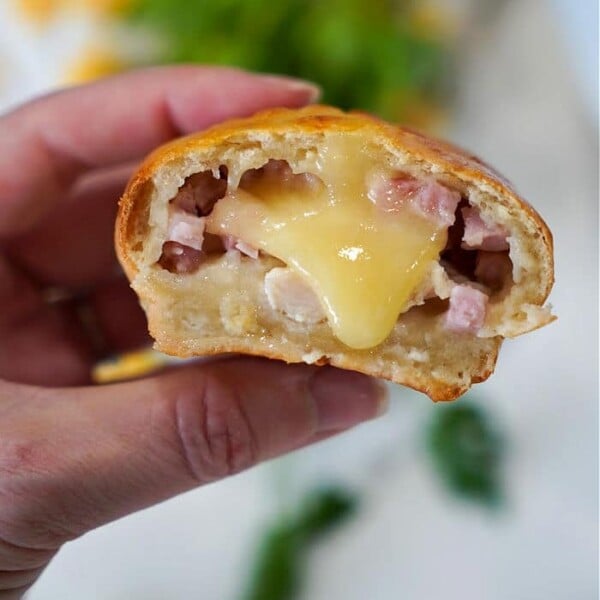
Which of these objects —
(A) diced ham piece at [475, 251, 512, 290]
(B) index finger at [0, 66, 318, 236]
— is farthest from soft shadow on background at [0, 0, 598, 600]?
Result: (A) diced ham piece at [475, 251, 512, 290]

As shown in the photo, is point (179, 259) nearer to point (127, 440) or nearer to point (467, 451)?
point (127, 440)

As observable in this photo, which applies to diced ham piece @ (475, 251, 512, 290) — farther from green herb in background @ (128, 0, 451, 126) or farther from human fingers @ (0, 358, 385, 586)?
green herb in background @ (128, 0, 451, 126)

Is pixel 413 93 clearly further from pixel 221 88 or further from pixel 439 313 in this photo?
pixel 439 313

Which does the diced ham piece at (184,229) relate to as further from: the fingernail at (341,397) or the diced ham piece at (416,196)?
the fingernail at (341,397)

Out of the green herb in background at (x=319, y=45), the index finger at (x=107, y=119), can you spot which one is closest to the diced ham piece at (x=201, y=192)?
the index finger at (x=107, y=119)

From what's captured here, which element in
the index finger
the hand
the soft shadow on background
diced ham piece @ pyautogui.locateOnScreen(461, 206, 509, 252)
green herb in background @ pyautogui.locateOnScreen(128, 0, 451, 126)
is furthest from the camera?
green herb in background @ pyautogui.locateOnScreen(128, 0, 451, 126)

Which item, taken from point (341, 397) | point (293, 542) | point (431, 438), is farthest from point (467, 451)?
point (341, 397)

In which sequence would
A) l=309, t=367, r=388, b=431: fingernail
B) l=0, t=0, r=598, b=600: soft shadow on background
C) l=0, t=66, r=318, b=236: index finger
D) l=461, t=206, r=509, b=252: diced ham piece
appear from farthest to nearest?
l=0, t=0, r=598, b=600: soft shadow on background → l=0, t=66, r=318, b=236: index finger → l=309, t=367, r=388, b=431: fingernail → l=461, t=206, r=509, b=252: diced ham piece
